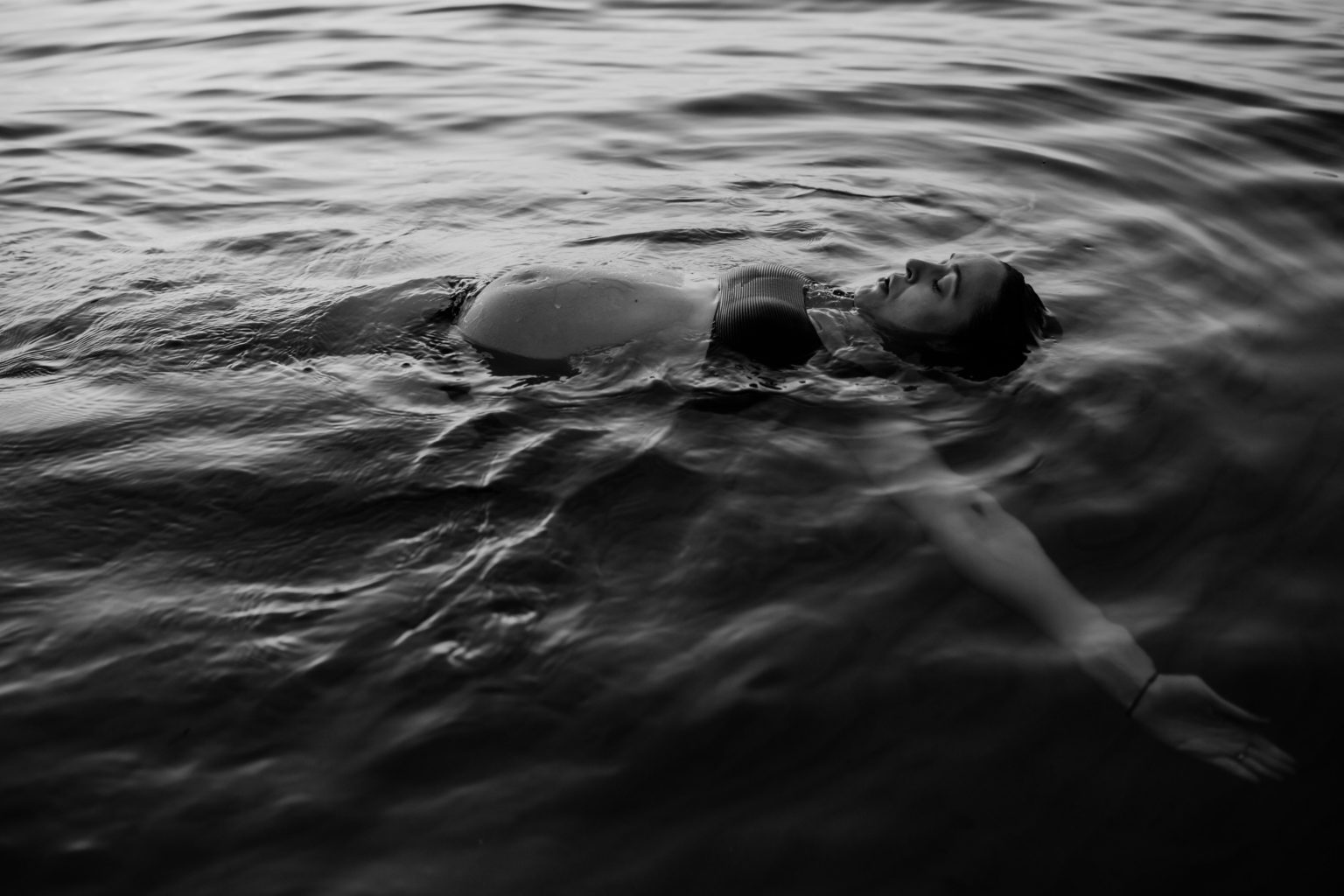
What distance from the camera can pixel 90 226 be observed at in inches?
259

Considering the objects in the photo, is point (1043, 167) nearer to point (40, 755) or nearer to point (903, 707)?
point (903, 707)

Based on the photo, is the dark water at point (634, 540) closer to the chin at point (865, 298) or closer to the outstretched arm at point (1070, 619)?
the outstretched arm at point (1070, 619)

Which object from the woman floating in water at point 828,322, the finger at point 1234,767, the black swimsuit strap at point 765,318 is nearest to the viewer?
the finger at point 1234,767

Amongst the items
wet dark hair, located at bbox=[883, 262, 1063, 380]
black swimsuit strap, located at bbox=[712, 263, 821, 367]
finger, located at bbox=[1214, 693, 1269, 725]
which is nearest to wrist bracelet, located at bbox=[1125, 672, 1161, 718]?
finger, located at bbox=[1214, 693, 1269, 725]

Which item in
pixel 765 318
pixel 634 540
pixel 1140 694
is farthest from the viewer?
pixel 765 318

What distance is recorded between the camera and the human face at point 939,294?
179 inches

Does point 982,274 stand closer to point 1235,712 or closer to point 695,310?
point 695,310

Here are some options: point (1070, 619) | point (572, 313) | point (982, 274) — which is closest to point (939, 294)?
point (982, 274)

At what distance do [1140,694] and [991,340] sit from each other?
75.4 inches

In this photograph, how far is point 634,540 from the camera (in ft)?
11.7

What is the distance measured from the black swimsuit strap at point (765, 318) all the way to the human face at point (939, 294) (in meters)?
0.41

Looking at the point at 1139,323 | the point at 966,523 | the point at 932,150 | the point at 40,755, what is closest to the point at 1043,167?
the point at 932,150

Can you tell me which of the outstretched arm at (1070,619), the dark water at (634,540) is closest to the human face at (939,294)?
the dark water at (634,540)

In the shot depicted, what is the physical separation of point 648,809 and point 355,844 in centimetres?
66
